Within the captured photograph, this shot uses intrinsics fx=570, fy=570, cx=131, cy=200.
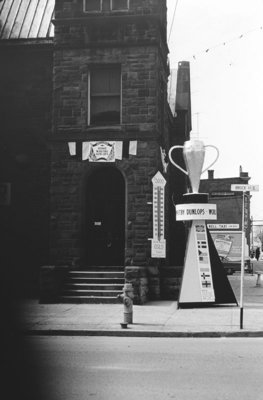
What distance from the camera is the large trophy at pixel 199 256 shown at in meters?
14.6

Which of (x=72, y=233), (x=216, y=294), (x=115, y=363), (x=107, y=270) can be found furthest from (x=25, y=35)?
(x=115, y=363)

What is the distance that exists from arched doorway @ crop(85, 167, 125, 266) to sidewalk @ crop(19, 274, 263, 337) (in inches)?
94.0

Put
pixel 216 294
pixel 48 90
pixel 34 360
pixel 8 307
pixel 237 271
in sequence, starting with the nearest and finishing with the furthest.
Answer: pixel 8 307 → pixel 34 360 → pixel 216 294 → pixel 48 90 → pixel 237 271

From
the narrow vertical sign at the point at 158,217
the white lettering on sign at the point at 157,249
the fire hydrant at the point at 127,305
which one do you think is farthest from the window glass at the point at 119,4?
the fire hydrant at the point at 127,305

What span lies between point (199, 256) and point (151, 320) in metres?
3.32

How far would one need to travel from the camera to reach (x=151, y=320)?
39.8 ft

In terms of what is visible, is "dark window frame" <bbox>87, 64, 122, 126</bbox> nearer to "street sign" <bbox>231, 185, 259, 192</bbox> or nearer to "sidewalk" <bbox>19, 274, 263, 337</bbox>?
"sidewalk" <bbox>19, 274, 263, 337</bbox>

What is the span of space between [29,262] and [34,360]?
14.4m

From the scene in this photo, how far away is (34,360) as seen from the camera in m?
2.69

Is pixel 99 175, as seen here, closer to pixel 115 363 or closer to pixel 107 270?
pixel 107 270

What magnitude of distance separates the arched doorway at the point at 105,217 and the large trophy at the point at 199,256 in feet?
8.64

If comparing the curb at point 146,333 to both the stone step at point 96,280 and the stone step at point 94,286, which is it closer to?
the stone step at point 94,286

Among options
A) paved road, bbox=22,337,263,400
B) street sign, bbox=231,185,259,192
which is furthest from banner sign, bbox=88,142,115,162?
paved road, bbox=22,337,263,400

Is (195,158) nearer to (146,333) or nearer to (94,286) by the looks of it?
(94,286)
